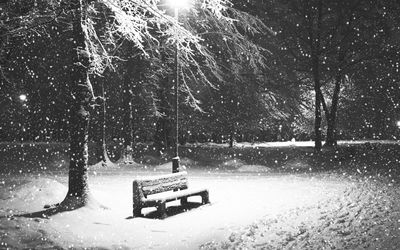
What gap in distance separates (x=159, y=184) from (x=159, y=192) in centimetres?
21

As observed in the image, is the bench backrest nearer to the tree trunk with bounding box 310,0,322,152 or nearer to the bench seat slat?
the bench seat slat

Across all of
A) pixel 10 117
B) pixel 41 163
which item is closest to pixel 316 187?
pixel 41 163

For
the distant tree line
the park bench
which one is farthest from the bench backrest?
the distant tree line

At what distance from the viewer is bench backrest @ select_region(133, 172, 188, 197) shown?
391 inches

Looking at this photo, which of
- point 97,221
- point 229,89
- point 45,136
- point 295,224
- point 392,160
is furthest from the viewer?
point 45,136

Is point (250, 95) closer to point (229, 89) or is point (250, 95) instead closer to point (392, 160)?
point (229, 89)

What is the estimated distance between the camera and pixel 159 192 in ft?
35.1

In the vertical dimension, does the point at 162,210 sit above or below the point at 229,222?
above

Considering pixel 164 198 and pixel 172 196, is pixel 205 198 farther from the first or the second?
pixel 164 198

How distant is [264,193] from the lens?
1286cm

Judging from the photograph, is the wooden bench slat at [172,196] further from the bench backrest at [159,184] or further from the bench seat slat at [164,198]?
the bench backrest at [159,184]

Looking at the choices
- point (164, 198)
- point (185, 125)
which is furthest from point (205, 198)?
point (185, 125)

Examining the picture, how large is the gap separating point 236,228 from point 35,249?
4.02m

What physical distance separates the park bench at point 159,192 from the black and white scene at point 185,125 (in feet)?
0.12
